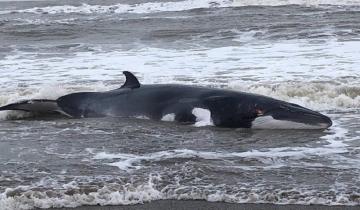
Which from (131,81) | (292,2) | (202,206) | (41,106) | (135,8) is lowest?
(135,8)

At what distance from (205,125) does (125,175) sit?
2910 millimetres

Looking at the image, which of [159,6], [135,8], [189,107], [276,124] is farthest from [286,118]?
[159,6]

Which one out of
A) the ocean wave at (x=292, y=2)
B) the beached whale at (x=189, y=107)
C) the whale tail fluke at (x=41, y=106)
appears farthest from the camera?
the ocean wave at (x=292, y=2)

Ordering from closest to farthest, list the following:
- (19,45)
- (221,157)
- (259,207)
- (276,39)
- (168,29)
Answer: (259,207)
(221,157)
(276,39)
(19,45)
(168,29)

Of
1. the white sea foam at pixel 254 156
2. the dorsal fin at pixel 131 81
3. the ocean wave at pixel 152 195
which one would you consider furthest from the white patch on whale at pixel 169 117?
the ocean wave at pixel 152 195

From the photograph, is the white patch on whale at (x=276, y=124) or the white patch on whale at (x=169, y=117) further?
the white patch on whale at (x=169, y=117)

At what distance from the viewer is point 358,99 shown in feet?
37.9

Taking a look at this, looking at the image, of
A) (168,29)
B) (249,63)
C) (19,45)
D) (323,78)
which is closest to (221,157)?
(323,78)

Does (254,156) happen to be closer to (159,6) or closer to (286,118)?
(286,118)

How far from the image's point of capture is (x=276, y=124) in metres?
9.38

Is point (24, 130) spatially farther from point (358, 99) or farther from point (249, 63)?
point (249, 63)

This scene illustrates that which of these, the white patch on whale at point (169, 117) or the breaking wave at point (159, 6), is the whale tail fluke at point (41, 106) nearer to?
the white patch on whale at point (169, 117)

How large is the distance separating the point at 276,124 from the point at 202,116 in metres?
1.21

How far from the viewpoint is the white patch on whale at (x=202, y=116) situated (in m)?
9.63
